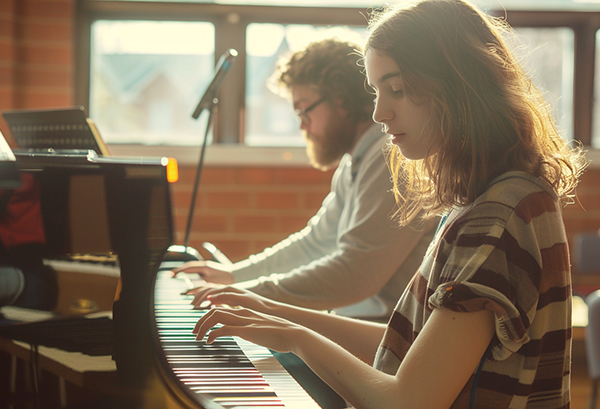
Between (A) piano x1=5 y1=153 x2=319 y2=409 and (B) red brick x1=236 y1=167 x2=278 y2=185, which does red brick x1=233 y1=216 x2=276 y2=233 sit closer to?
(B) red brick x1=236 y1=167 x2=278 y2=185

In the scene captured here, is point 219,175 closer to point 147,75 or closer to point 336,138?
point 147,75

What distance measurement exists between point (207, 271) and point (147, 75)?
63.7 inches

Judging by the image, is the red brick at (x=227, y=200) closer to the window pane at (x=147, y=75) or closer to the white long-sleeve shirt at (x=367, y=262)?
the window pane at (x=147, y=75)

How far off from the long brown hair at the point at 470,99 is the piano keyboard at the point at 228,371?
1.09 feet

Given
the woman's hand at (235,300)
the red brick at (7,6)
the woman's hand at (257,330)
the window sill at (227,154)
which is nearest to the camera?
the woman's hand at (257,330)

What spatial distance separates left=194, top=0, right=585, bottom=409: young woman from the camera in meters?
0.68

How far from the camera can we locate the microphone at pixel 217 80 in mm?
1671

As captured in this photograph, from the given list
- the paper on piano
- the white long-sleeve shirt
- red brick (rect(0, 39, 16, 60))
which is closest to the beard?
the white long-sleeve shirt

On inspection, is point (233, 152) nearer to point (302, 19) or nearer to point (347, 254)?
point (302, 19)

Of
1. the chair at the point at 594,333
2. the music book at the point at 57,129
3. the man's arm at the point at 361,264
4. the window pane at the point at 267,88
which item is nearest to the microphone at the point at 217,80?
the music book at the point at 57,129

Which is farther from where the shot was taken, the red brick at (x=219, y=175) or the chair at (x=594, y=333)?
the red brick at (x=219, y=175)

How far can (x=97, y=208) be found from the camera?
695 millimetres

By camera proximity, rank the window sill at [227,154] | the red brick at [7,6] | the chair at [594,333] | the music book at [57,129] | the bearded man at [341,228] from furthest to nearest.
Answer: the window sill at [227,154]
the red brick at [7,6]
the chair at [594,333]
the bearded man at [341,228]
the music book at [57,129]

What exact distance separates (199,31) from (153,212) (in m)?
2.33
